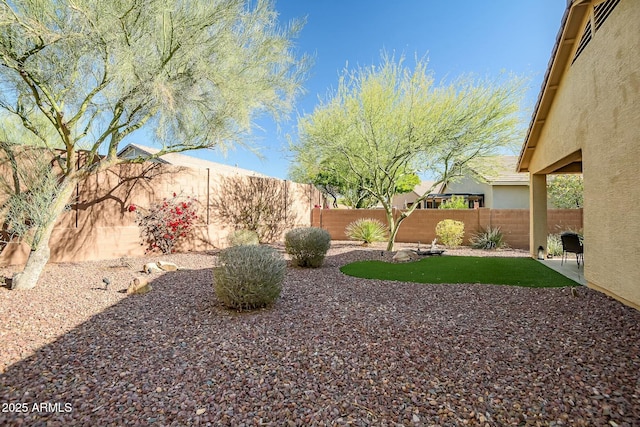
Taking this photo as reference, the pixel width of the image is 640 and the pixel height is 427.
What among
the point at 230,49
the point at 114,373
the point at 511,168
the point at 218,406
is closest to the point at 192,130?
the point at 230,49

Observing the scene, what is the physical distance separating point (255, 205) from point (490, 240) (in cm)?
957

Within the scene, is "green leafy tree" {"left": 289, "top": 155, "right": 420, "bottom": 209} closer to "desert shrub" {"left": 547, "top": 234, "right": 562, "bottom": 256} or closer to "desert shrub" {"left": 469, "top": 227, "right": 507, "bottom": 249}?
"desert shrub" {"left": 469, "top": 227, "right": 507, "bottom": 249}

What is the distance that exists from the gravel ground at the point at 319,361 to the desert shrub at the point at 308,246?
2652 mm

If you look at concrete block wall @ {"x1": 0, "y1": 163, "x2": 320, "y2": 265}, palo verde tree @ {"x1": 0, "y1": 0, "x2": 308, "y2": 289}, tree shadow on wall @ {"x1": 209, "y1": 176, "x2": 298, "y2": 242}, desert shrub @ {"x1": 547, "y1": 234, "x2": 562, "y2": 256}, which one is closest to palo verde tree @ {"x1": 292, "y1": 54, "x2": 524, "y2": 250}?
palo verde tree @ {"x1": 0, "y1": 0, "x2": 308, "y2": 289}

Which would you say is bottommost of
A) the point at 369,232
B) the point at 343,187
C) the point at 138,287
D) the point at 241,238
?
the point at 138,287

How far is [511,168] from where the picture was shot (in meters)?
19.0

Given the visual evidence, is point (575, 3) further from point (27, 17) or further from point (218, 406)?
point (27, 17)

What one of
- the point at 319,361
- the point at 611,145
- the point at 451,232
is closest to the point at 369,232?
the point at 451,232

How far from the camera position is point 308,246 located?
8.02m

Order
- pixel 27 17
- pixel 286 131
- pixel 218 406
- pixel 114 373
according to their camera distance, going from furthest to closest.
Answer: pixel 286 131 → pixel 27 17 → pixel 114 373 → pixel 218 406

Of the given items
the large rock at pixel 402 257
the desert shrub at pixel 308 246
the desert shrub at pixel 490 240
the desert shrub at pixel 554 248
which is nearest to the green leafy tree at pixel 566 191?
the desert shrub at pixel 490 240

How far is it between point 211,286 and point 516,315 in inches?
195

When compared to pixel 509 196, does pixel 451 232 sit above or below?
below

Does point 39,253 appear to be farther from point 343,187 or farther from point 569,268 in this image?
point 343,187
